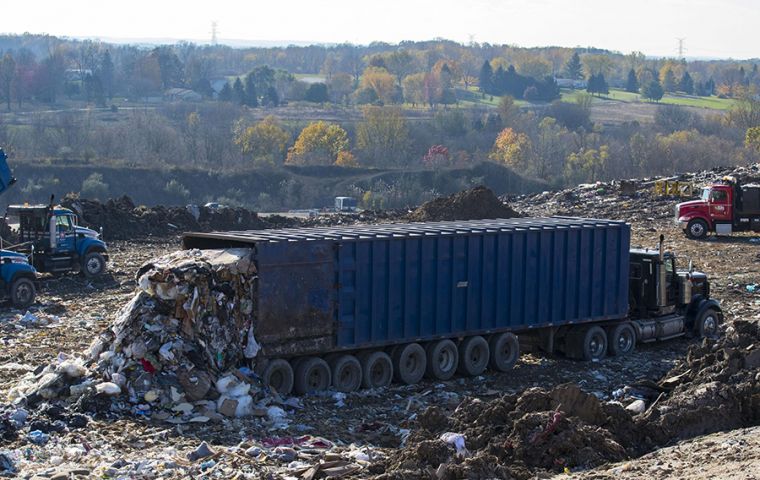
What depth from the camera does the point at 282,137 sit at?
111125 mm

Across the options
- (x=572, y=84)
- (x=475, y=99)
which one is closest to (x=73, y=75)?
(x=475, y=99)

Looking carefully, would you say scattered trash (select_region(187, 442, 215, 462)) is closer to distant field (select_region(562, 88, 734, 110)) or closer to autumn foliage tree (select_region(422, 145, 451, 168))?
autumn foliage tree (select_region(422, 145, 451, 168))

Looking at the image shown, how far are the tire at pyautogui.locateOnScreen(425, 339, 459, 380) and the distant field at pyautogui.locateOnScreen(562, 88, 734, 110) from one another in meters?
151

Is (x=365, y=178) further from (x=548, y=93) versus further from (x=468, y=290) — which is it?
(x=548, y=93)

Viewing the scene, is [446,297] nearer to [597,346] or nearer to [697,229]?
[597,346]

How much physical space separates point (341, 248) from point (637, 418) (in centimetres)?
510

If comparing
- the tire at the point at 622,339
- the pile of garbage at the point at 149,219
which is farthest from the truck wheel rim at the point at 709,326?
the pile of garbage at the point at 149,219

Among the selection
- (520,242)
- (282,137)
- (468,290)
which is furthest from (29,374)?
(282,137)

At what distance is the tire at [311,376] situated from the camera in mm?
16922

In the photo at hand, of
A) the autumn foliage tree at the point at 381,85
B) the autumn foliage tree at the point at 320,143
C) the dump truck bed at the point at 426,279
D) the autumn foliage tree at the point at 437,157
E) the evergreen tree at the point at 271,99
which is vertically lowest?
the autumn foliage tree at the point at 437,157

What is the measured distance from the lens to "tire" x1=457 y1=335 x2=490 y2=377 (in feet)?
62.2

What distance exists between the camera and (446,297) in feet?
61.3

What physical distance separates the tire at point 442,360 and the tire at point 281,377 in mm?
2740

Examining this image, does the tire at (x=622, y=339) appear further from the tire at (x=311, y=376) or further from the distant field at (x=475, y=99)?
the distant field at (x=475, y=99)
